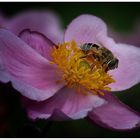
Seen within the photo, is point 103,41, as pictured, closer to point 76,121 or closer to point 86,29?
point 86,29

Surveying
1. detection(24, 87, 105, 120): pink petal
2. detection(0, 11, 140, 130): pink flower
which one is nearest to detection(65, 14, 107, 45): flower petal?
detection(0, 11, 140, 130): pink flower

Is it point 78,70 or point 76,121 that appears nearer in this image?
point 78,70

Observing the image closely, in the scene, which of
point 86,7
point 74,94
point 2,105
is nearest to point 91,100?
point 74,94

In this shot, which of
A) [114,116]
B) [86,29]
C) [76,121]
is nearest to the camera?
[114,116]

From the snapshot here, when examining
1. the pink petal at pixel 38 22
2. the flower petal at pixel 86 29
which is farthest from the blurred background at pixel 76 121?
the flower petal at pixel 86 29

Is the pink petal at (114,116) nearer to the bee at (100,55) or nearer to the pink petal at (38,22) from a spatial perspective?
the bee at (100,55)

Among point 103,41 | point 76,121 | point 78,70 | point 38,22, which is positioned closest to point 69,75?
point 78,70

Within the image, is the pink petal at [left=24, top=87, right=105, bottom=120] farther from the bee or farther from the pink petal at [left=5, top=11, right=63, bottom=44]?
the pink petal at [left=5, top=11, right=63, bottom=44]

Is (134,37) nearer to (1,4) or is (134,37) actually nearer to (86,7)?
(86,7)
